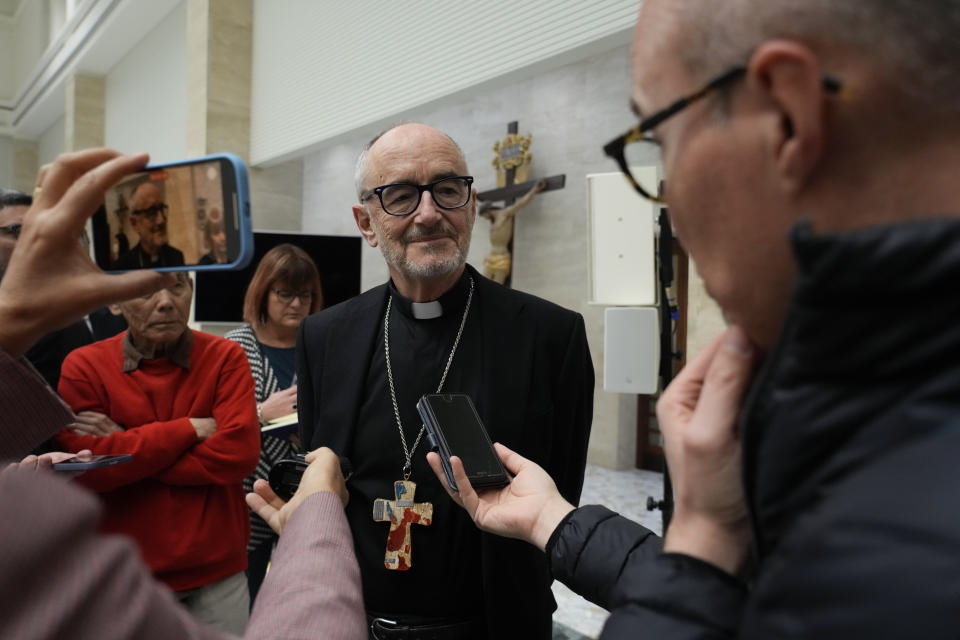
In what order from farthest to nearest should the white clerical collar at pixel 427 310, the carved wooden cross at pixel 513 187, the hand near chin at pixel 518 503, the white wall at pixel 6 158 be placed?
the white wall at pixel 6 158, the carved wooden cross at pixel 513 187, the white clerical collar at pixel 427 310, the hand near chin at pixel 518 503

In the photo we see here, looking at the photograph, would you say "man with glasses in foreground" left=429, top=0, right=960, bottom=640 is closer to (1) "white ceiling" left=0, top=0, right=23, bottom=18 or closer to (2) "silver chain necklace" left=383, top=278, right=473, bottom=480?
(2) "silver chain necklace" left=383, top=278, right=473, bottom=480

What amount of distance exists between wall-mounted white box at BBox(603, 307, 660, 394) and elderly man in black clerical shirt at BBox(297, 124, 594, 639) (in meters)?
1.28

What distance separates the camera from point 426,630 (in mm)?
1831

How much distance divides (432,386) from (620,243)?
1.64 metres

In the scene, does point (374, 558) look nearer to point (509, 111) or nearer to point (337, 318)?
point (337, 318)

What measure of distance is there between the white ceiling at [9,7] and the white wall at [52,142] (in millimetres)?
3258

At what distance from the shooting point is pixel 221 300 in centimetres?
760

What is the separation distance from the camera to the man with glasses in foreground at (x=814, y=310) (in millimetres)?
485

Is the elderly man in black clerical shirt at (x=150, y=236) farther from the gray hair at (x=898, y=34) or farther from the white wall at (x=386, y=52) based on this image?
the white wall at (x=386, y=52)

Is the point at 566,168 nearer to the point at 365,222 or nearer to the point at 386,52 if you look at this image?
the point at 386,52

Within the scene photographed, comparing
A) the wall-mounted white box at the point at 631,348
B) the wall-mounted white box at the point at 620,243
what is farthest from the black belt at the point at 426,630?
the wall-mounted white box at the point at 620,243

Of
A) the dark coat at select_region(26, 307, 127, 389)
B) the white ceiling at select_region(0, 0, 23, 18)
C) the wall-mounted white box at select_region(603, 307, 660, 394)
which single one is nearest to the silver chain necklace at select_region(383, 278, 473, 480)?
the dark coat at select_region(26, 307, 127, 389)

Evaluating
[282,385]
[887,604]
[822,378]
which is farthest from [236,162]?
[282,385]

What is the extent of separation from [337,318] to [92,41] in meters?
12.4
